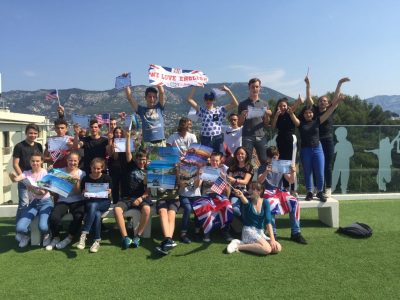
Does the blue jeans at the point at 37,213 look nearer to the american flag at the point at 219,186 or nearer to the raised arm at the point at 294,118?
the american flag at the point at 219,186

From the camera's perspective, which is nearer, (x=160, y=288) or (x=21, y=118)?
(x=160, y=288)

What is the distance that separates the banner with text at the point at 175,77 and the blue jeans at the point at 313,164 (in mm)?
2289

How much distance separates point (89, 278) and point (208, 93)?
3645mm

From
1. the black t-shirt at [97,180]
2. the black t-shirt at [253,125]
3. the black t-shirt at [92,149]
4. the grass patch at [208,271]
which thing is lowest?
the grass patch at [208,271]

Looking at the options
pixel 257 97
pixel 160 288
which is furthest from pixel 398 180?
pixel 160 288

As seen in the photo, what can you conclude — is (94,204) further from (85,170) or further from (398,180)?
(398,180)

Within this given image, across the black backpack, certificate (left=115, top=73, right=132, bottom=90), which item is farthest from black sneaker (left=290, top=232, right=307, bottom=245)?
certificate (left=115, top=73, right=132, bottom=90)

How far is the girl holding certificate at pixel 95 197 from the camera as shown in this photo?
5.01 meters

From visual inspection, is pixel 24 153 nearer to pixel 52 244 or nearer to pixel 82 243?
pixel 52 244

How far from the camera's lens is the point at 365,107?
32.1 metres

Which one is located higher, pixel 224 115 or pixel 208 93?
pixel 208 93

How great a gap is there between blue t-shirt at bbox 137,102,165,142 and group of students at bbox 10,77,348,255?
17 mm

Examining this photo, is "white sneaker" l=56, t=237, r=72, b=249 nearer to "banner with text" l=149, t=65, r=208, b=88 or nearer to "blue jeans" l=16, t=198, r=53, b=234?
"blue jeans" l=16, t=198, r=53, b=234

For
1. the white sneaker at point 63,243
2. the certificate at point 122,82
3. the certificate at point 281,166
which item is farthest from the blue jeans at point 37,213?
the certificate at point 281,166
